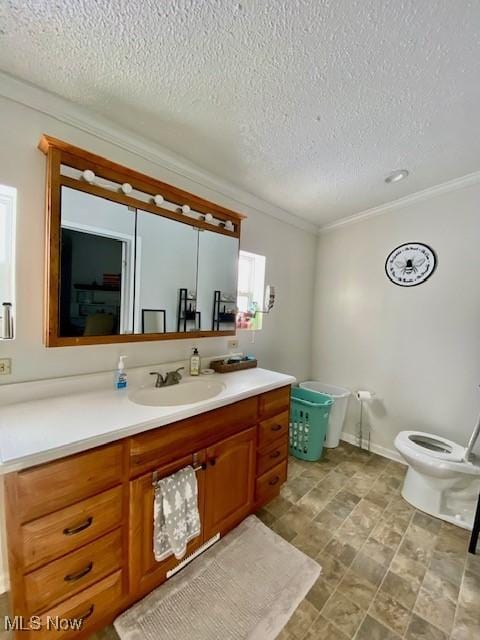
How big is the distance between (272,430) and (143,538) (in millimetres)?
920

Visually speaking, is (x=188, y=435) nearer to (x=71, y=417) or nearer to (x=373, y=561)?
(x=71, y=417)

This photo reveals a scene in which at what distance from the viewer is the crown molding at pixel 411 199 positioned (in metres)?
2.12

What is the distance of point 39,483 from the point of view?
88 cm

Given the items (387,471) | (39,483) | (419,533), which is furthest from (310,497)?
(39,483)

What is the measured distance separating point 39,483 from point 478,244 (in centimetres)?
303

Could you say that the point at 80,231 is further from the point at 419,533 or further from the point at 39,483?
the point at 419,533

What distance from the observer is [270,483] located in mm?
1822

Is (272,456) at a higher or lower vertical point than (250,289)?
lower

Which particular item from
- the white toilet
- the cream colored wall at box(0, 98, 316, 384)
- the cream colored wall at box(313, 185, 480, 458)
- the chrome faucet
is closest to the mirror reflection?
the cream colored wall at box(0, 98, 316, 384)

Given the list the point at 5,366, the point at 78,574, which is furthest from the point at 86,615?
the point at 5,366

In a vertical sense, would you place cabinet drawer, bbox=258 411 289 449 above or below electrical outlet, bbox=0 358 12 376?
below

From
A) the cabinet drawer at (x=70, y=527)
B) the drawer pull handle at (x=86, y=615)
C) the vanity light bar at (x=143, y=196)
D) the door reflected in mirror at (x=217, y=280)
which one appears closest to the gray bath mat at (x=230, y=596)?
the drawer pull handle at (x=86, y=615)

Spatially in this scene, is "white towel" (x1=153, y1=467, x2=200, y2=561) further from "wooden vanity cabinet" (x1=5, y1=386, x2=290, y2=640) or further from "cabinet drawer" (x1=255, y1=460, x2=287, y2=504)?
"cabinet drawer" (x1=255, y1=460, x2=287, y2=504)

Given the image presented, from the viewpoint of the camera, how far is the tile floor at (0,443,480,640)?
1188 mm
